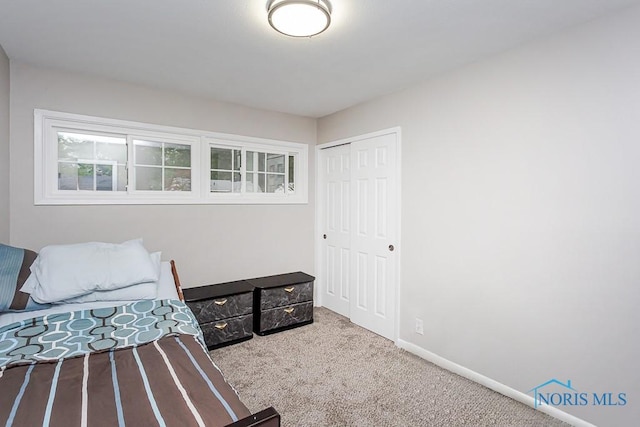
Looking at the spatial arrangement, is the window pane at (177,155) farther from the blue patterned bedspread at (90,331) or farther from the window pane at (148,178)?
the blue patterned bedspread at (90,331)

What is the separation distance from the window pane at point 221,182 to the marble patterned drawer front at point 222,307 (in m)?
1.16

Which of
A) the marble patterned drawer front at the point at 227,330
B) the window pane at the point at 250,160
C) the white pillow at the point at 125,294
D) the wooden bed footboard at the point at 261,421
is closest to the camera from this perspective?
the wooden bed footboard at the point at 261,421

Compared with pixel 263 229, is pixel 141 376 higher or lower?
lower

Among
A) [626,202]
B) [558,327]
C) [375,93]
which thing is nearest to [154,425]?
[558,327]

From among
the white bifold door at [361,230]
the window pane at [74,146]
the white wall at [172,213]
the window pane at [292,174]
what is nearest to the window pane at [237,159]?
the white wall at [172,213]

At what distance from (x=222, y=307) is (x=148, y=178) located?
143 centimetres

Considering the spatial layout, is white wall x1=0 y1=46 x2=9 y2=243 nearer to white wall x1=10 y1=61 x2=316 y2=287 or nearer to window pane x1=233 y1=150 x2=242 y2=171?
white wall x1=10 y1=61 x2=316 y2=287

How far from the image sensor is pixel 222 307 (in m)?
3.08

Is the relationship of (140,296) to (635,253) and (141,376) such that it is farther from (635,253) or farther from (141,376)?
(635,253)

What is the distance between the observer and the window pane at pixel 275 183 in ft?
13.0

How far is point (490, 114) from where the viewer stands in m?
2.40

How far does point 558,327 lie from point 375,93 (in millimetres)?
2388

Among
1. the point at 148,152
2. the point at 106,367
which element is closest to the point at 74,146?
the point at 148,152

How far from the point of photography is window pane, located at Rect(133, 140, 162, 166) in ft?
10.3
